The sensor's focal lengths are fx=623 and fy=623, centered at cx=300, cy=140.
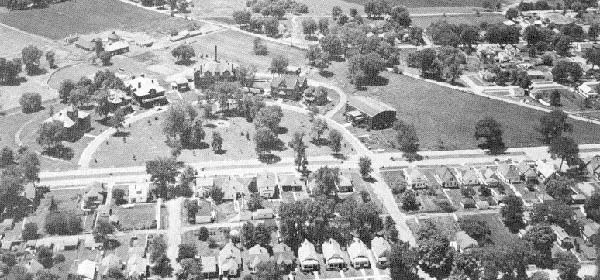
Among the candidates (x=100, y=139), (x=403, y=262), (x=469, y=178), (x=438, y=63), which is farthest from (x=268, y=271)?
(x=438, y=63)

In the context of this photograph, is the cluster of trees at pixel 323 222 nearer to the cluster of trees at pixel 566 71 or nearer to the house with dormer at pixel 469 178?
the house with dormer at pixel 469 178

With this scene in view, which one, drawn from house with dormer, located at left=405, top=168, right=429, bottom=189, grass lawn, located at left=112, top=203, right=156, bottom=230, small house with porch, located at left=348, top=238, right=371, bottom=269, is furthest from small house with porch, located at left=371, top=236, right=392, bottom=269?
grass lawn, located at left=112, top=203, right=156, bottom=230

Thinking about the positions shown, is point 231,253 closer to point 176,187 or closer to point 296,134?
point 176,187

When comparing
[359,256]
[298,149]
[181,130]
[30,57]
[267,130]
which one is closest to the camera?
[359,256]

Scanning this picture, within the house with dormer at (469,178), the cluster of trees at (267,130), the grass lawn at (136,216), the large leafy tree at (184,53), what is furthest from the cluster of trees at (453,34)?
the grass lawn at (136,216)

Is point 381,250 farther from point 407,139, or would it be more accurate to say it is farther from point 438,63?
point 438,63

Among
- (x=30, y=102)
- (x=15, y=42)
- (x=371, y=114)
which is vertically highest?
(x=15, y=42)

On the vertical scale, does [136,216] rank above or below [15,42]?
below
